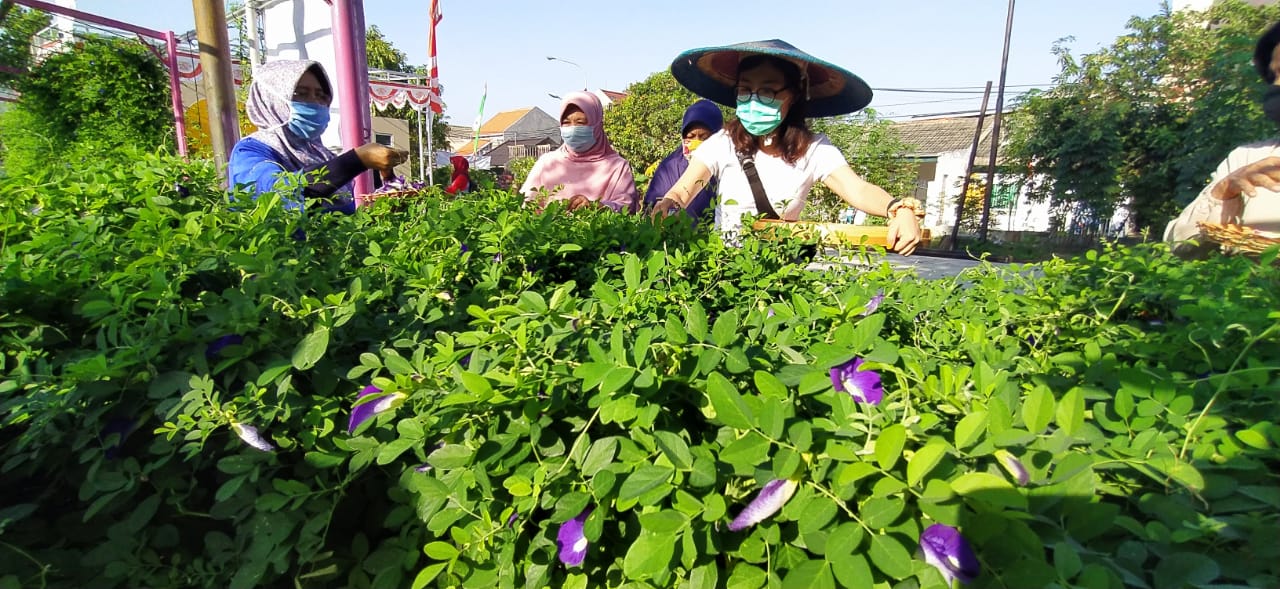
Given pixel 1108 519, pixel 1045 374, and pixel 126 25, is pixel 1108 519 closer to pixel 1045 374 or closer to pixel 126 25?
pixel 1045 374

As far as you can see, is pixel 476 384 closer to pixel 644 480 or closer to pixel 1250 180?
pixel 644 480

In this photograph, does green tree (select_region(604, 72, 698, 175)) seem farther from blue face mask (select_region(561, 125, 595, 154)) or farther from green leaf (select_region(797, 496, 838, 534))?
green leaf (select_region(797, 496, 838, 534))

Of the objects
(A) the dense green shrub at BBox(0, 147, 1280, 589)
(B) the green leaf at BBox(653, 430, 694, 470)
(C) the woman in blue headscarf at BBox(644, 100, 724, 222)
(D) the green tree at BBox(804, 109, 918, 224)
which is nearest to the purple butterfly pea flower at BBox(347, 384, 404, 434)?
(A) the dense green shrub at BBox(0, 147, 1280, 589)

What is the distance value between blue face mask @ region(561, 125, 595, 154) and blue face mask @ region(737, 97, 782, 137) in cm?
170

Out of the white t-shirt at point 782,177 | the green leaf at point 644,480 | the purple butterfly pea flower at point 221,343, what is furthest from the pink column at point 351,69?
the green leaf at point 644,480

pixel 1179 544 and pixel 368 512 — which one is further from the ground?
pixel 1179 544

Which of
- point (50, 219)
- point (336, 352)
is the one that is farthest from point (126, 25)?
point (336, 352)

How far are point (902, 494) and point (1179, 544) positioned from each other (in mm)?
307

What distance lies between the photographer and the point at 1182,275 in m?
1.47

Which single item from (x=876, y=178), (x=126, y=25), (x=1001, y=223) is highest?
(x=126, y=25)

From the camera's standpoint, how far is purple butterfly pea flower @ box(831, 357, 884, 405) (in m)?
0.76

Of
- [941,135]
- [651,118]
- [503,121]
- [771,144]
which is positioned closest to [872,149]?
[651,118]

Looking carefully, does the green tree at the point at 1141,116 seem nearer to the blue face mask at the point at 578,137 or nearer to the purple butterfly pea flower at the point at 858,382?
the blue face mask at the point at 578,137

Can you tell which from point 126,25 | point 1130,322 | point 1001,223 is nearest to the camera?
point 1130,322
